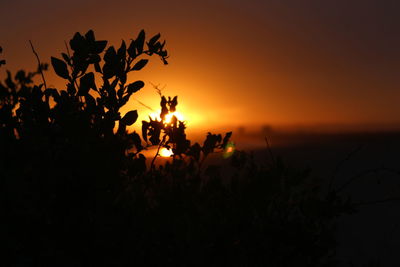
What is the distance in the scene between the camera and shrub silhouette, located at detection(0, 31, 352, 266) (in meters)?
2.46

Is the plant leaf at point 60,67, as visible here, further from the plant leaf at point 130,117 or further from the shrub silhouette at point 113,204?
the plant leaf at point 130,117

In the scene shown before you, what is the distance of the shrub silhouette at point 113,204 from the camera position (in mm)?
2457

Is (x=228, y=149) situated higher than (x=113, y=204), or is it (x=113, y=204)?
→ (x=228, y=149)

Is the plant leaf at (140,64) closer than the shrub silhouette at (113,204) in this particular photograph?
No

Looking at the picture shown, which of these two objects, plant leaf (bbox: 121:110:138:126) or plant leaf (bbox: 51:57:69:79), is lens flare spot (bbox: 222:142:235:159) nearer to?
plant leaf (bbox: 121:110:138:126)

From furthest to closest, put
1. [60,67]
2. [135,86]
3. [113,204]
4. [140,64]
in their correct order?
1. [140,64]
2. [135,86]
3. [60,67]
4. [113,204]

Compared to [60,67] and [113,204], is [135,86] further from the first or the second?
[113,204]

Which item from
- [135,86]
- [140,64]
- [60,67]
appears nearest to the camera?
[60,67]

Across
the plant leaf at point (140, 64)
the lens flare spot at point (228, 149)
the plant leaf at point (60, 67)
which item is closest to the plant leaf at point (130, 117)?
the plant leaf at point (140, 64)

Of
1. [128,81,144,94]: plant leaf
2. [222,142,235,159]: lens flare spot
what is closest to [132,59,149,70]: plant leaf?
[128,81,144,94]: plant leaf

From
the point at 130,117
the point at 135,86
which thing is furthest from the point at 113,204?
the point at 135,86

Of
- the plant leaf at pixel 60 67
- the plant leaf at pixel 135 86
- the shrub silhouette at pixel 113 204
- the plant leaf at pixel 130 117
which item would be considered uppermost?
the plant leaf at pixel 60 67

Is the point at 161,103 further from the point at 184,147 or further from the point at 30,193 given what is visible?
A: the point at 30,193

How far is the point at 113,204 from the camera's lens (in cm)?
256
